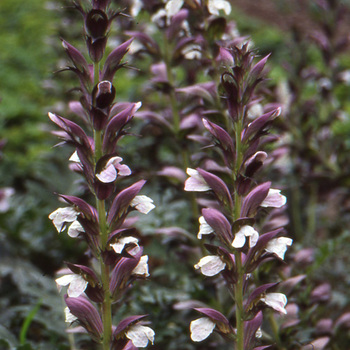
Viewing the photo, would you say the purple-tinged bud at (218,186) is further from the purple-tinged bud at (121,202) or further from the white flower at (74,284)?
the white flower at (74,284)

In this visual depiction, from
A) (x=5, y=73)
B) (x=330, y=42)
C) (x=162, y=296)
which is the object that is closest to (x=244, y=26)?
(x=5, y=73)

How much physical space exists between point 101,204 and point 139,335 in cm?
32

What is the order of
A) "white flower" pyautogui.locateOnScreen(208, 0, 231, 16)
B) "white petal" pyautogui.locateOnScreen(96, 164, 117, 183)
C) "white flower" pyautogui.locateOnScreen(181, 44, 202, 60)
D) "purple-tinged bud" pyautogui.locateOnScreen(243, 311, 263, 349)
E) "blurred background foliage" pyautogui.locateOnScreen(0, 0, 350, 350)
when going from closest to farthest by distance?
"white petal" pyautogui.locateOnScreen(96, 164, 117, 183) → "purple-tinged bud" pyautogui.locateOnScreen(243, 311, 263, 349) → "white flower" pyautogui.locateOnScreen(208, 0, 231, 16) → "white flower" pyautogui.locateOnScreen(181, 44, 202, 60) → "blurred background foliage" pyautogui.locateOnScreen(0, 0, 350, 350)

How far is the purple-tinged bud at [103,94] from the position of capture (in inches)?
45.0

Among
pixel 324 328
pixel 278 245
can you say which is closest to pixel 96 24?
pixel 278 245

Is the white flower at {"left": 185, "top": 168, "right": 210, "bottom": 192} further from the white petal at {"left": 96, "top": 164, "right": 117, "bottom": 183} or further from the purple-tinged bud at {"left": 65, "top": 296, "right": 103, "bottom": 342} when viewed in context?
the purple-tinged bud at {"left": 65, "top": 296, "right": 103, "bottom": 342}

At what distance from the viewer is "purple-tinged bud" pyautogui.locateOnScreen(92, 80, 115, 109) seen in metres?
1.14

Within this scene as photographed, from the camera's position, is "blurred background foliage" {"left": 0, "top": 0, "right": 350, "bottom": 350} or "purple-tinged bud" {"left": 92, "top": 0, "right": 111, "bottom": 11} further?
"blurred background foliage" {"left": 0, "top": 0, "right": 350, "bottom": 350}

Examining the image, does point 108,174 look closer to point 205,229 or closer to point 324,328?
point 205,229

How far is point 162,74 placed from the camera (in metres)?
2.14

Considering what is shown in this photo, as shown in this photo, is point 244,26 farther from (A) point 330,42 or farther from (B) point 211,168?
(B) point 211,168

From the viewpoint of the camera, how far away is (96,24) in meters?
1.19

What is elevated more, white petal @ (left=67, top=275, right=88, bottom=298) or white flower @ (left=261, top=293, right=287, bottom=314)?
white petal @ (left=67, top=275, right=88, bottom=298)

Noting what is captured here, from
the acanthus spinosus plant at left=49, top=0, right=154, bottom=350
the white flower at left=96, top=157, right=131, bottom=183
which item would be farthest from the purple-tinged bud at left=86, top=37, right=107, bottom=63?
the white flower at left=96, top=157, right=131, bottom=183
